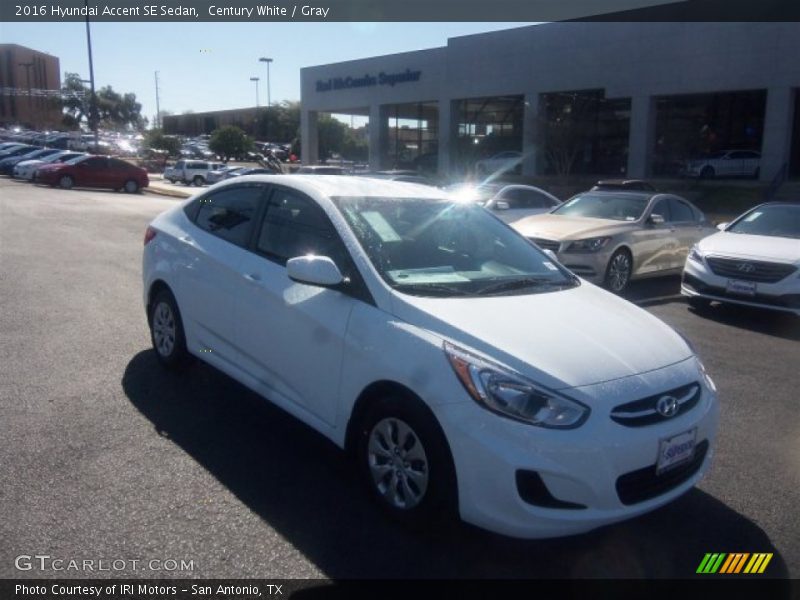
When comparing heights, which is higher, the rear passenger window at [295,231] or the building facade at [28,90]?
the building facade at [28,90]

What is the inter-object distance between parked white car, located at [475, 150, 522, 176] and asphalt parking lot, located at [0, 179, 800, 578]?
2990 cm

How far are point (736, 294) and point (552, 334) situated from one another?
5915 mm

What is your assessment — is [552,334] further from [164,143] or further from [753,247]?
[164,143]

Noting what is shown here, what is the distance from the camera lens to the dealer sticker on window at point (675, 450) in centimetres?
344

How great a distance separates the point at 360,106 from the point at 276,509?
44.2 m

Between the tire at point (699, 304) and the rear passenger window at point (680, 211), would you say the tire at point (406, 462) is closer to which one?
the tire at point (699, 304)

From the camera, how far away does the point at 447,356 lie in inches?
135

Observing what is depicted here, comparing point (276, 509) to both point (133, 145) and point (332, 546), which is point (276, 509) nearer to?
point (332, 546)

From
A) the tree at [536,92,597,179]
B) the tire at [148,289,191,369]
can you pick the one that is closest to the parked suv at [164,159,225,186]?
the tree at [536,92,597,179]

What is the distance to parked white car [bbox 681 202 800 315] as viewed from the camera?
27.4 feet

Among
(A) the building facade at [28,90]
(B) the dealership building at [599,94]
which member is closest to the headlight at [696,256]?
(B) the dealership building at [599,94]

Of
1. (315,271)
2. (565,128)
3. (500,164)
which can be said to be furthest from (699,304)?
(500,164)

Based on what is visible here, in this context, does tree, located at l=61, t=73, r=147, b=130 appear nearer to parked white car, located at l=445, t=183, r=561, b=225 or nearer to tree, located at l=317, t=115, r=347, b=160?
tree, located at l=317, t=115, r=347, b=160

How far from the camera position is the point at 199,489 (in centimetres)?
401
